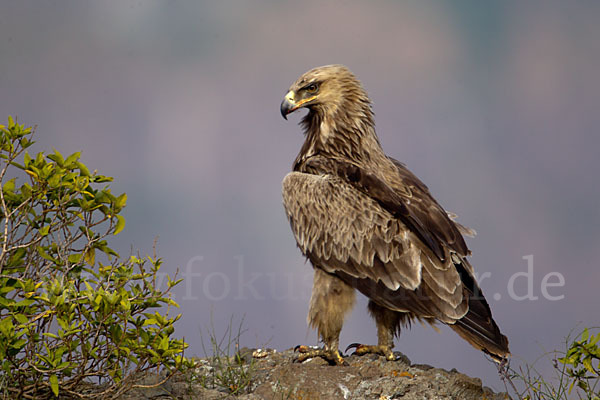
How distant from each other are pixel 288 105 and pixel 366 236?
1.64 metres

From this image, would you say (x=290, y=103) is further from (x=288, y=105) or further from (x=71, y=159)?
(x=71, y=159)

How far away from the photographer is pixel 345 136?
7363 mm

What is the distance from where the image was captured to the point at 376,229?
6645 mm

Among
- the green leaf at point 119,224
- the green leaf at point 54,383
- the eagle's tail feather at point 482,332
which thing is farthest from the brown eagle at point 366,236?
the green leaf at point 54,383

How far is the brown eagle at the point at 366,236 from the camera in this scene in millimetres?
6359

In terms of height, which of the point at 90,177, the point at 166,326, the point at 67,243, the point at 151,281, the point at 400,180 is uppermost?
the point at 400,180

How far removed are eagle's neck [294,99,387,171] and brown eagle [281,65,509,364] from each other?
0.04ft

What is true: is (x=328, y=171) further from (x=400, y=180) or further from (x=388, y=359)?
(x=388, y=359)

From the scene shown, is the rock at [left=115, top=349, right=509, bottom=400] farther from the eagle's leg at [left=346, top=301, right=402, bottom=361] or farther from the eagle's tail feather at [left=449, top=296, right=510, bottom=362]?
the eagle's tail feather at [left=449, top=296, right=510, bottom=362]

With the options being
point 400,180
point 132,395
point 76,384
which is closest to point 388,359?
point 400,180

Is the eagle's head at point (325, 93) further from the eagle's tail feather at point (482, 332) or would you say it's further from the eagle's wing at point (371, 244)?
the eagle's tail feather at point (482, 332)

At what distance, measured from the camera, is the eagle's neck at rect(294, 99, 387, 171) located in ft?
24.1

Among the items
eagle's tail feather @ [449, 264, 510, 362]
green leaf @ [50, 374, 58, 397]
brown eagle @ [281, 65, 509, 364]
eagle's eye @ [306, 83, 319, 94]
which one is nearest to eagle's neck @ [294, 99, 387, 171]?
brown eagle @ [281, 65, 509, 364]

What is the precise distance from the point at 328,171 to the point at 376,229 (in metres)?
0.86
